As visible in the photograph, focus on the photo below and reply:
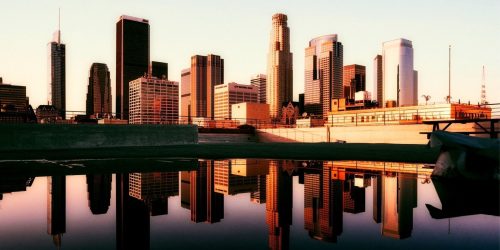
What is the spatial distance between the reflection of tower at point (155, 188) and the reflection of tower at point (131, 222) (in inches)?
5.2

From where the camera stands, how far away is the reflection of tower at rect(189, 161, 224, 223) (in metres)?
4.57

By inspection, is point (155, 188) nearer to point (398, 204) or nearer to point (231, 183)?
point (231, 183)

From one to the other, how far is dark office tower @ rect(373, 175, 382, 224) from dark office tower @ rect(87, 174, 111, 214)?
3565 millimetres

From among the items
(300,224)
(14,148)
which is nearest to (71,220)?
(300,224)

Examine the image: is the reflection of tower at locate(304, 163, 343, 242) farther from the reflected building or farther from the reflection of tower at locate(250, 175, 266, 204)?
→ the reflected building

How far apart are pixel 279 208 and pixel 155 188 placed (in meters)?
2.56

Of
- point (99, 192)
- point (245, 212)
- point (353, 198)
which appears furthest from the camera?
point (99, 192)

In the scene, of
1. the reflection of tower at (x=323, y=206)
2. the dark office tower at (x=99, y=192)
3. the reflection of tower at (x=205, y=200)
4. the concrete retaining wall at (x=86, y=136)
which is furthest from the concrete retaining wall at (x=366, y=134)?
the dark office tower at (x=99, y=192)

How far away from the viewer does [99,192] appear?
609 cm

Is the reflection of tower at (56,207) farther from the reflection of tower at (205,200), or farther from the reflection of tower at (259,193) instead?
the reflection of tower at (259,193)

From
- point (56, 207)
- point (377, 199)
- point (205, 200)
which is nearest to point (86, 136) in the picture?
point (56, 207)

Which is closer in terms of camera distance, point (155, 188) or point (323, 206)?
point (323, 206)

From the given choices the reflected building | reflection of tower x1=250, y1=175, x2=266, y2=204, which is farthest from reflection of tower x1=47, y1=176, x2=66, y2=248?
reflection of tower x1=250, y1=175, x2=266, y2=204

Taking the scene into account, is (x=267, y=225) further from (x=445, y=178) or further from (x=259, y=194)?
(x=445, y=178)
